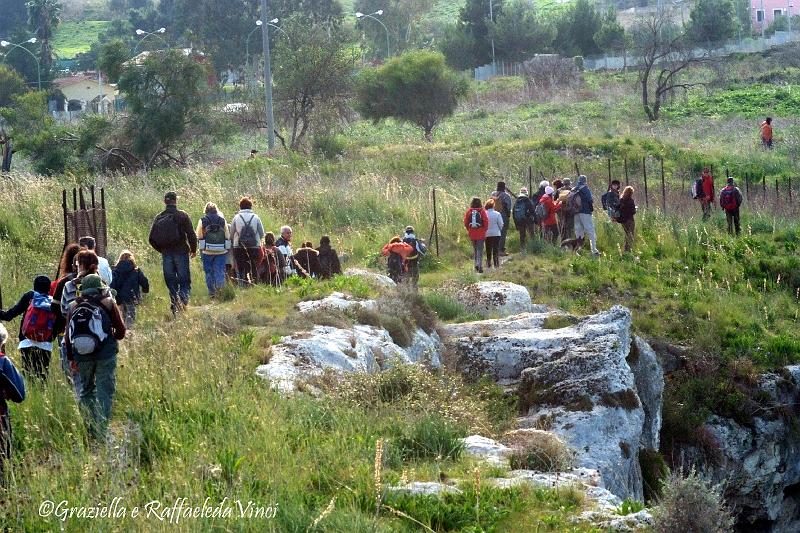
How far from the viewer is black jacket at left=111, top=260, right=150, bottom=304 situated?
12.8 m

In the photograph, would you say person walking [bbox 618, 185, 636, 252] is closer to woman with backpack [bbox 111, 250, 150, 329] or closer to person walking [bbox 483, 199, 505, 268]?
person walking [bbox 483, 199, 505, 268]

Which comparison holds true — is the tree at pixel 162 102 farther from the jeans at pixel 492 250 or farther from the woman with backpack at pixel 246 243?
the woman with backpack at pixel 246 243

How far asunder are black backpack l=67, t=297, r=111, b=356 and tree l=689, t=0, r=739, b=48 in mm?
65450

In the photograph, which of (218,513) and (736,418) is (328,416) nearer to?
(218,513)

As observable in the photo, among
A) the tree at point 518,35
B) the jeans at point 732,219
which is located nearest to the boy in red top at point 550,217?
the jeans at point 732,219

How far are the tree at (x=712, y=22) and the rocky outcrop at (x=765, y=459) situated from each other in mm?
55528

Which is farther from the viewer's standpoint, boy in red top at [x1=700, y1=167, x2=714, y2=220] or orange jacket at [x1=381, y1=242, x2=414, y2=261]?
boy in red top at [x1=700, y1=167, x2=714, y2=220]

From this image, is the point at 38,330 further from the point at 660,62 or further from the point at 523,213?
the point at 660,62

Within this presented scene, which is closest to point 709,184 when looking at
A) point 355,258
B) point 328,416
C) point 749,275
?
point 749,275

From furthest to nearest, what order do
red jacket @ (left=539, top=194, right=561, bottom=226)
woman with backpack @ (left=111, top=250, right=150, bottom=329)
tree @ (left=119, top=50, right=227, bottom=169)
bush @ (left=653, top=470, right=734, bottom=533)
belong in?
tree @ (left=119, top=50, right=227, bottom=169) → red jacket @ (left=539, top=194, right=561, bottom=226) → woman with backpack @ (left=111, top=250, right=150, bottom=329) → bush @ (left=653, top=470, right=734, bottom=533)

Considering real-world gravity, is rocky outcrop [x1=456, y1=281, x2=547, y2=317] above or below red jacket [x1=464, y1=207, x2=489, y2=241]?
below

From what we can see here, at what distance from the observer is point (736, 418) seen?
54.6 feet

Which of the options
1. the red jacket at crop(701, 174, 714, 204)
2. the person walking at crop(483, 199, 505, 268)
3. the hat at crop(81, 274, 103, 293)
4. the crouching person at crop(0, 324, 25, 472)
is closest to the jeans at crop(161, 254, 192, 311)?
the hat at crop(81, 274, 103, 293)

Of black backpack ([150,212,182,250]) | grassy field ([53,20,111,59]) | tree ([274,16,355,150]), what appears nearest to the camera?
black backpack ([150,212,182,250])
